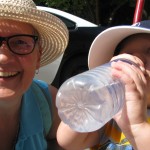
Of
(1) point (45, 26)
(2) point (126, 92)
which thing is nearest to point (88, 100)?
(2) point (126, 92)

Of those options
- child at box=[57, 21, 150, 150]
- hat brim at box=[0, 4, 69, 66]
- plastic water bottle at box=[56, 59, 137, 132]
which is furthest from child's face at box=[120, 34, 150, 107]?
hat brim at box=[0, 4, 69, 66]

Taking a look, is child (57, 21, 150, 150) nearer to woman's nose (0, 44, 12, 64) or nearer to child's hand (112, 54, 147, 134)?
child's hand (112, 54, 147, 134)

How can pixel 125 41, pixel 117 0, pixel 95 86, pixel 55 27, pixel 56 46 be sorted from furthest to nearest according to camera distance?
pixel 117 0 → pixel 56 46 → pixel 55 27 → pixel 125 41 → pixel 95 86

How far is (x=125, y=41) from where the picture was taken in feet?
6.81

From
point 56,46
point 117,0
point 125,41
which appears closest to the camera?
point 125,41

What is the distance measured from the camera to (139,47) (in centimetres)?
198

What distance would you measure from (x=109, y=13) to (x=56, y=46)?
10422 millimetres

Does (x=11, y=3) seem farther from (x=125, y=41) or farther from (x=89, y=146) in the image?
(x=89, y=146)

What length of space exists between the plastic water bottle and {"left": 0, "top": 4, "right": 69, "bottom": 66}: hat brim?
→ 50 cm

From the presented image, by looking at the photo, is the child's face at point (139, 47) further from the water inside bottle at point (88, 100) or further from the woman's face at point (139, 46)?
the water inside bottle at point (88, 100)

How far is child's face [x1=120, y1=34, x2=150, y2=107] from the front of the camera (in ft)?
6.21

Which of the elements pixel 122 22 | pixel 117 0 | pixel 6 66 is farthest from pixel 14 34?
pixel 122 22

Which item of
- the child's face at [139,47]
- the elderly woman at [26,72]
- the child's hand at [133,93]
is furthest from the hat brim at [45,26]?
the child's hand at [133,93]

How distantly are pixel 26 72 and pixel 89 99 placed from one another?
0.50 metres
